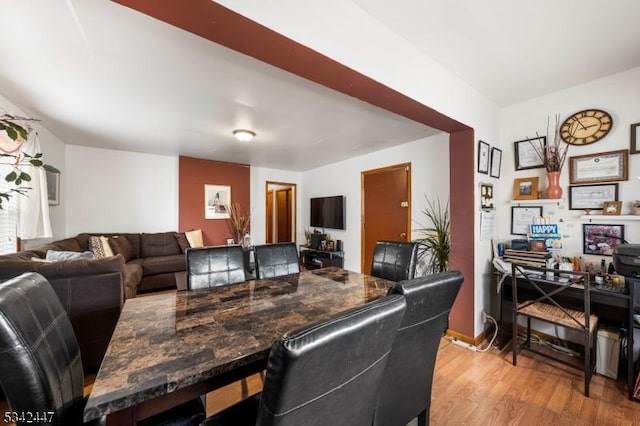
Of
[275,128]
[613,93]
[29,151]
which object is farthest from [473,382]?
[29,151]

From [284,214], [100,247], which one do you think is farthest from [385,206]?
[100,247]

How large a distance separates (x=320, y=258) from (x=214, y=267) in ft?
10.5

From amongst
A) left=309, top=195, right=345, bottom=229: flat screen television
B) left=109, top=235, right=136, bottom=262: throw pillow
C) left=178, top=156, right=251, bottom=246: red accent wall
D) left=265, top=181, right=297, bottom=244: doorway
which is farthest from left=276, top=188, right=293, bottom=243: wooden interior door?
left=109, top=235, right=136, bottom=262: throw pillow

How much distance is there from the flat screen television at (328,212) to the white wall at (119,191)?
2.61m

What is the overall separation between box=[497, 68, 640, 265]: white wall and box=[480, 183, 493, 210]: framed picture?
254 mm

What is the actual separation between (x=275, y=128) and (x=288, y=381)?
9.55 feet

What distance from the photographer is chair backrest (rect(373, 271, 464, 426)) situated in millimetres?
963

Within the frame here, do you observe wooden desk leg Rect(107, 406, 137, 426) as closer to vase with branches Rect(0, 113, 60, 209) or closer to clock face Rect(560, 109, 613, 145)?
vase with branches Rect(0, 113, 60, 209)

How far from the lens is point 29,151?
8.35ft

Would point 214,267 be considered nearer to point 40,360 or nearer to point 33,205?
point 40,360

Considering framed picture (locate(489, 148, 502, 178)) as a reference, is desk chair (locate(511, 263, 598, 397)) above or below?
below

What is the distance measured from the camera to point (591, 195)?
7.09 feet

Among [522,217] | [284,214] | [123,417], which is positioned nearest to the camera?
[123,417]

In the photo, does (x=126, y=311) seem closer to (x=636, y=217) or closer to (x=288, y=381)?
(x=288, y=381)
